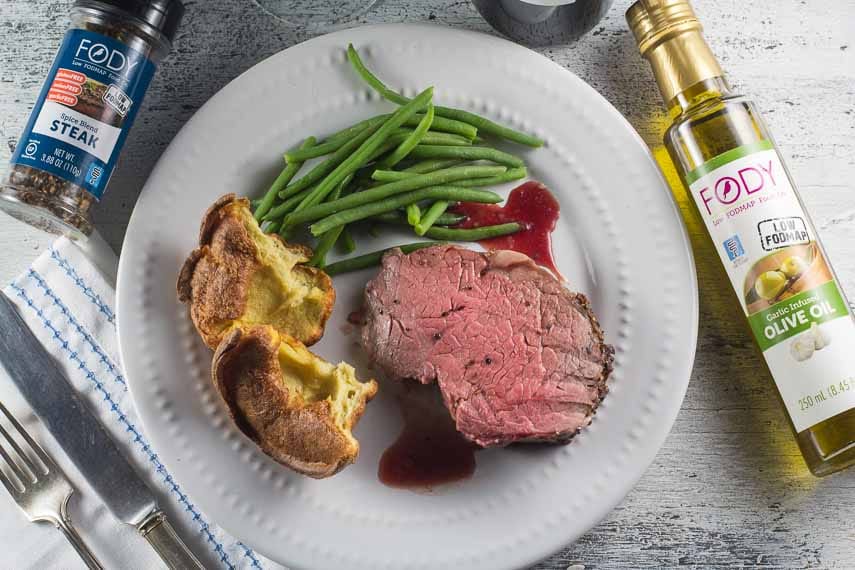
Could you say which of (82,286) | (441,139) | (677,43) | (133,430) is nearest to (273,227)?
(441,139)

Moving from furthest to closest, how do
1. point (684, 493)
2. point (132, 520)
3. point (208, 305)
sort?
1. point (684, 493)
2. point (132, 520)
3. point (208, 305)

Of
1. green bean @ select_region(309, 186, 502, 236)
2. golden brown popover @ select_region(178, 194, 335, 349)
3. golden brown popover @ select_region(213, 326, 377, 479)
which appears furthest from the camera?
green bean @ select_region(309, 186, 502, 236)

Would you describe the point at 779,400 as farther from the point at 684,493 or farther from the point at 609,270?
the point at 609,270

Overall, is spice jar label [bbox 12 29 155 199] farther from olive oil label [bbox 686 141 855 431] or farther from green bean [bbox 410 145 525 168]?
olive oil label [bbox 686 141 855 431]

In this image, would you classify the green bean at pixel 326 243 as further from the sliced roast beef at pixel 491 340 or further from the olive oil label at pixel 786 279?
the olive oil label at pixel 786 279

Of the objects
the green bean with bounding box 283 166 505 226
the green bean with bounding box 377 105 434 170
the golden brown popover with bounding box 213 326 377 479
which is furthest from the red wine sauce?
the green bean with bounding box 377 105 434 170

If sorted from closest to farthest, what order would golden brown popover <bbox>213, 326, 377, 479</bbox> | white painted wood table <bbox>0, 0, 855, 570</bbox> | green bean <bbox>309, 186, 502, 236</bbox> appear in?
golden brown popover <bbox>213, 326, 377, 479</bbox> → green bean <bbox>309, 186, 502, 236</bbox> → white painted wood table <bbox>0, 0, 855, 570</bbox>

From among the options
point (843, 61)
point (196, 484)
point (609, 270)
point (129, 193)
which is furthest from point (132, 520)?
point (843, 61)
